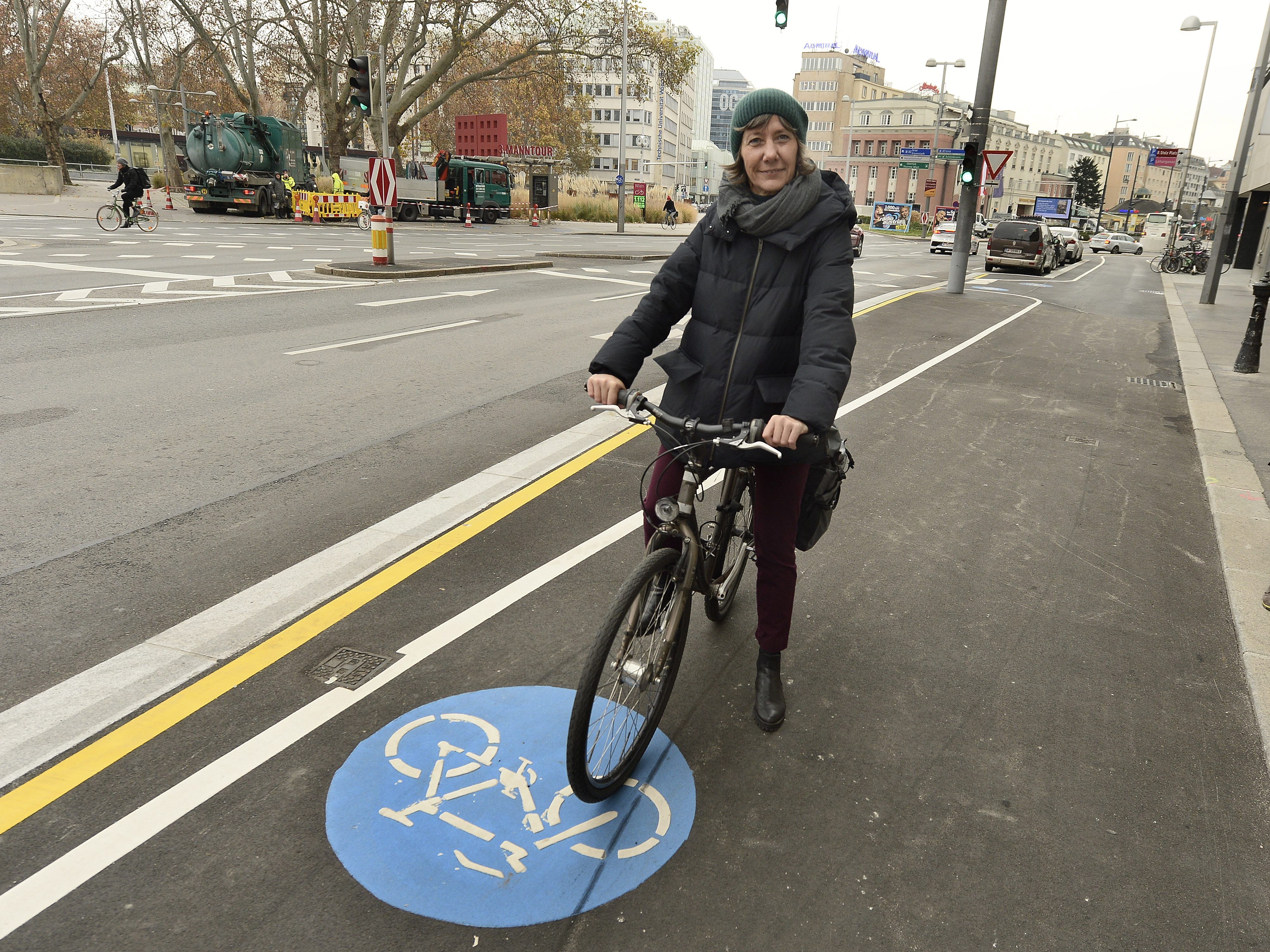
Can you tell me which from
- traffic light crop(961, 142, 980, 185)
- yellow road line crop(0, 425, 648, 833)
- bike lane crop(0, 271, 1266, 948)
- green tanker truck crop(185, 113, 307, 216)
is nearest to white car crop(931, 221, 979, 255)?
traffic light crop(961, 142, 980, 185)

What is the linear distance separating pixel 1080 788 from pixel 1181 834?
0.30 m

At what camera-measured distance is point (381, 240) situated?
1752cm

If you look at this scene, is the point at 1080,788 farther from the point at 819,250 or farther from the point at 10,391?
the point at 10,391

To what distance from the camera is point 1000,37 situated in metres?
18.7

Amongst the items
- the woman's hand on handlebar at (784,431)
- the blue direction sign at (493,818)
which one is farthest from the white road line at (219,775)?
the woman's hand on handlebar at (784,431)

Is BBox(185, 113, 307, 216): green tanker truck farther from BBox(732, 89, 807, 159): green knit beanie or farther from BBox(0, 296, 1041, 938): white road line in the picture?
BBox(732, 89, 807, 159): green knit beanie

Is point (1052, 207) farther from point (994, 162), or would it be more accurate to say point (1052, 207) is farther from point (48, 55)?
point (48, 55)

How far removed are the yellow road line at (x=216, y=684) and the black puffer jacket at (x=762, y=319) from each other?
1690 millimetres

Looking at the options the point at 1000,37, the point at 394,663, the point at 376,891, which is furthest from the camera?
the point at 1000,37

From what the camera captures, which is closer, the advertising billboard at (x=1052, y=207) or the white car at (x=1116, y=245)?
the white car at (x=1116, y=245)

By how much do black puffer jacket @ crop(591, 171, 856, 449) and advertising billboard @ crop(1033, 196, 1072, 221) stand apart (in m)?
98.2

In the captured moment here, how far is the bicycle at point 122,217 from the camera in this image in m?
24.3

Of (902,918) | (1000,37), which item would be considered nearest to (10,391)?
(902,918)

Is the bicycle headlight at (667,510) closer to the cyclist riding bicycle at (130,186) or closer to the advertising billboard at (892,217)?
the cyclist riding bicycle at (130,186)
